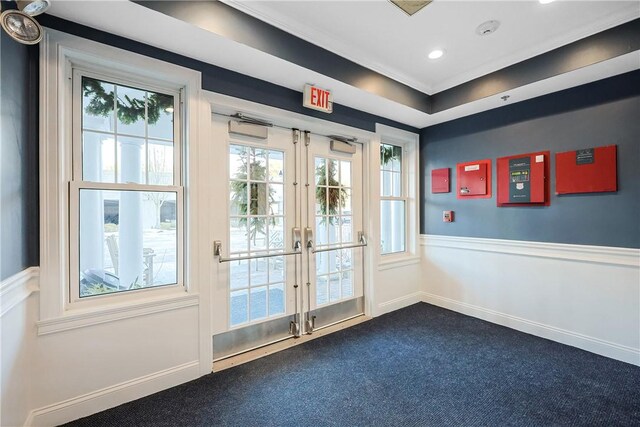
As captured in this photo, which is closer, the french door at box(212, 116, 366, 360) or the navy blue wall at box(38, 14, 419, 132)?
the navy blue wall at box(38, 14, 419, 132)

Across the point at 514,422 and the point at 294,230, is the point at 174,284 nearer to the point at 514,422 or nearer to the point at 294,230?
the point at 294,230

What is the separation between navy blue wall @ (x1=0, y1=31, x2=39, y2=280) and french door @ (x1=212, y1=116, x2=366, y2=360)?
112 cm

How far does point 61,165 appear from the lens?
1.76 m

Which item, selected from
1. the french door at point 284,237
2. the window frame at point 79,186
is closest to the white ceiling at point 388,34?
the window frame at point 79,186

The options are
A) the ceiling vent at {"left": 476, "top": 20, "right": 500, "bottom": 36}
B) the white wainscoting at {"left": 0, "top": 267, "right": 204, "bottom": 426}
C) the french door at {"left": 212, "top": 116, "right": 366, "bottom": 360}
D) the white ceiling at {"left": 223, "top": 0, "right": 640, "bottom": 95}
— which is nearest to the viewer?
the white wainscoting at {"left": 0, "top": 267, "right": 204, "bottom": 426}

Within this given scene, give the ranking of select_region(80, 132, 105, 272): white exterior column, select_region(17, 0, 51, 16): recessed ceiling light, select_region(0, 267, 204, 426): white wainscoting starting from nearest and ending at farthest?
1. select_region(17, 0, 51, 16): recessed ceiling light
2. select_region(0, 267, 204, 426): white wainscoting
3. select_region(80, 132, 105, 272): white exterior column

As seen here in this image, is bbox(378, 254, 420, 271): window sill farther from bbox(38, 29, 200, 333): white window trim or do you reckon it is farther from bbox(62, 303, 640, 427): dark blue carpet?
bbox(38, 29, 200, 333): white window trim

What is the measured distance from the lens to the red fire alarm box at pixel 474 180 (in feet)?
11.0

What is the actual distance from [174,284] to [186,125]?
1.23 meters

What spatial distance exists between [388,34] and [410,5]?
35cm

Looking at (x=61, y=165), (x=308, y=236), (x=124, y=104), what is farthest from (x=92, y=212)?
(x=308, y=236)

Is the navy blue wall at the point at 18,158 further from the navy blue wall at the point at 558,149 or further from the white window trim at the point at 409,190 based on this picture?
the navy blue wall at the point at 558,149

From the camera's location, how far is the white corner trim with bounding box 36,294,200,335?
173 centimetres

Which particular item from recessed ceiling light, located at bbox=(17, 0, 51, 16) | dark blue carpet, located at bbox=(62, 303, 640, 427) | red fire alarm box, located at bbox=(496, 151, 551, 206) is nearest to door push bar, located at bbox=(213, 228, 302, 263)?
dark blue carpet, located at bbox=(62, 303, 640, 427)
